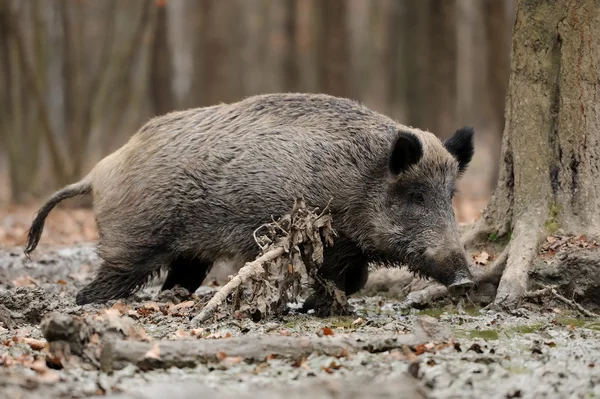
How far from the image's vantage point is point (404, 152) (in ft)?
24.0

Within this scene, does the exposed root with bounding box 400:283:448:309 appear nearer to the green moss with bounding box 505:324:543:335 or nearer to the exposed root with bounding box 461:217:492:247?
the exposed root with bounding box 461:217:492:247

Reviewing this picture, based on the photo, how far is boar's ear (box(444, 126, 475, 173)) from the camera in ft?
25.8

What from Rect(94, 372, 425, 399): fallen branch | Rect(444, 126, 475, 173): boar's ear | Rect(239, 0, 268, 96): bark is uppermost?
Rect(444, 126, 475, 173): boar's ear

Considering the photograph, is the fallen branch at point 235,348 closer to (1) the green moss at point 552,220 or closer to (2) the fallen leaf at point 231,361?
(2) the fallen leaf at point 231,361

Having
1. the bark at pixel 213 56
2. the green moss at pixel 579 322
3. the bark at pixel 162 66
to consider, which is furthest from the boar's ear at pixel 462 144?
the bark at pixel 213 56

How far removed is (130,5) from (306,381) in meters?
16.0

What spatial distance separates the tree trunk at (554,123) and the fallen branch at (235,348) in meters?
2.23

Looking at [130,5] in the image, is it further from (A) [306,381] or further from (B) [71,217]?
(A) [306,381]

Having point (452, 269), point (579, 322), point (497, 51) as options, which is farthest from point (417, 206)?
point (497, 51)

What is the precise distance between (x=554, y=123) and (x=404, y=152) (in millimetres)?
1362

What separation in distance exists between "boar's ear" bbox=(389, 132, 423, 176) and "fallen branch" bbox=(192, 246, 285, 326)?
3.97 feet

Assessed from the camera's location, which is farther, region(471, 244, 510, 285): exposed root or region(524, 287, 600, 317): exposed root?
region(471, 244, 510, 285): exposed root

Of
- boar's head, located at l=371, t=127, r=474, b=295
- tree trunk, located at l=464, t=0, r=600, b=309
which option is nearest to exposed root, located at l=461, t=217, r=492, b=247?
tree trunk, located at l=464, t=0, r=600, b=309

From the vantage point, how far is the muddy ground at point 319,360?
14.4 feet
